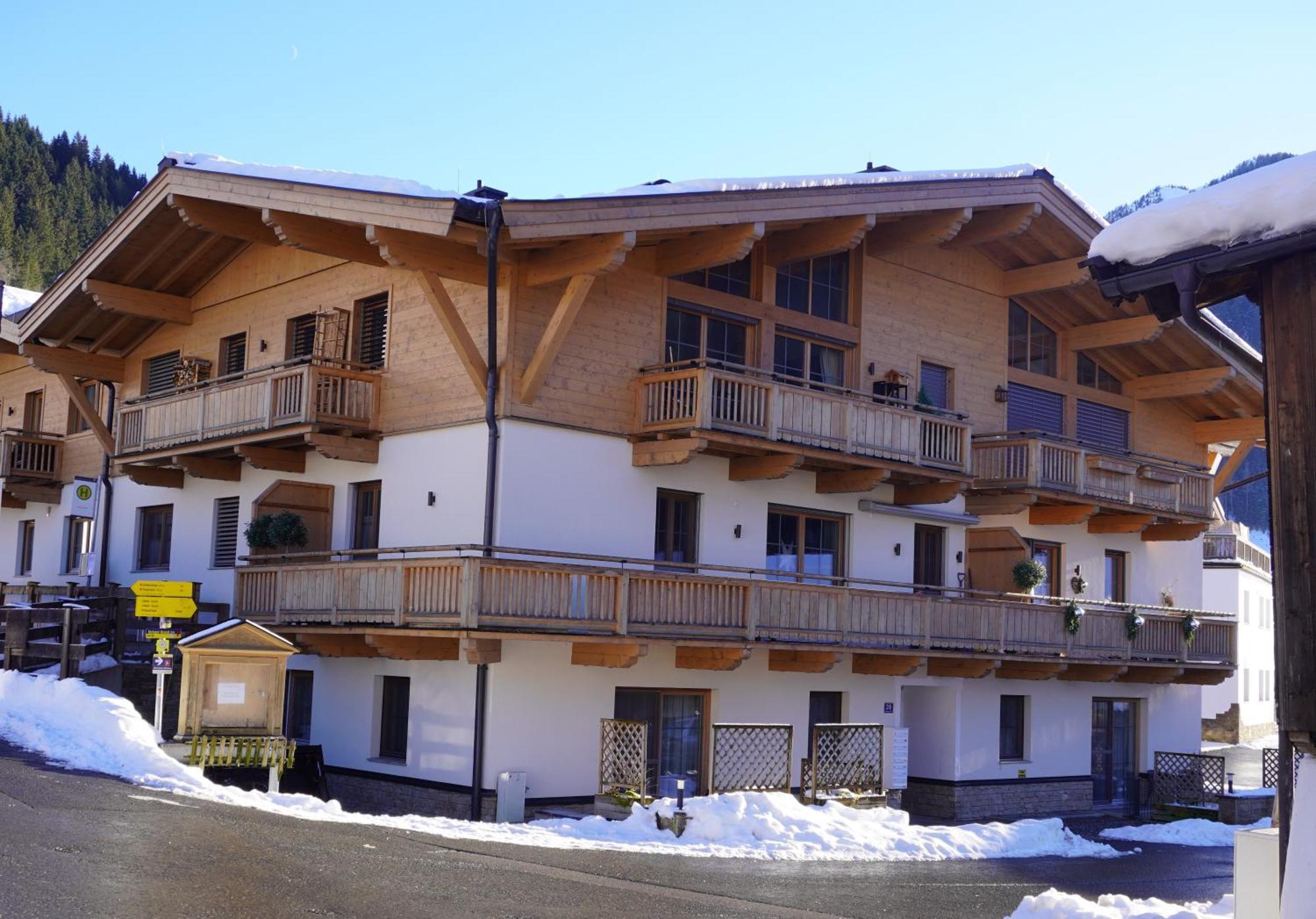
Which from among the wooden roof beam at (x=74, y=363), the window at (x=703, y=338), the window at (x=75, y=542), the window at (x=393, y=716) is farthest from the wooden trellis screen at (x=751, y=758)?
the window at (x=75, y=542)

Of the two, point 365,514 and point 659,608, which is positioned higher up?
point 365,514

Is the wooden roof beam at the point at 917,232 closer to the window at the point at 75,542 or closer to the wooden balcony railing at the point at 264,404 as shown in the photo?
the wooden balcony railing at the point at 264,404

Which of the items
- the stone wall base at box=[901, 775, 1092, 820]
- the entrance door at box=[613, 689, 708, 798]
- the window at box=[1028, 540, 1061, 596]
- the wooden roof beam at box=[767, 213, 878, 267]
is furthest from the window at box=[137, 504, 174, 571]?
the window at box=[1028, 540, 1061, 596]

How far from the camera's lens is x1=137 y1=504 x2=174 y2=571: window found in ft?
95.6

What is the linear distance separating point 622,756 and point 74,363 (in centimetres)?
1597

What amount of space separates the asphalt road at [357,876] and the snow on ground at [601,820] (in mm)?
580

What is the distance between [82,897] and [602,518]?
13004 millimetres

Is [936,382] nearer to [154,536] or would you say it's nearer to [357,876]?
[154,536]

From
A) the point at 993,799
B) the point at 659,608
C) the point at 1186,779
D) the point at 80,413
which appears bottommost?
the point at 993,799

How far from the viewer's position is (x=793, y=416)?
23.0 meters

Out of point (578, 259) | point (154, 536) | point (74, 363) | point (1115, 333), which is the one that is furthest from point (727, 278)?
point (74, 363)

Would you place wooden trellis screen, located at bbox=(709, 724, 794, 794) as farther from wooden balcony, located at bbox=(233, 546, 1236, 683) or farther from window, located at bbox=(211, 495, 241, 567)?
window, located at bbox=(211, 495, 241, 567)

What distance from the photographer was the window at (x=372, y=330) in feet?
79.7

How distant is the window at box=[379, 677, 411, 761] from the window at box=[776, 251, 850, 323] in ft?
29.4
